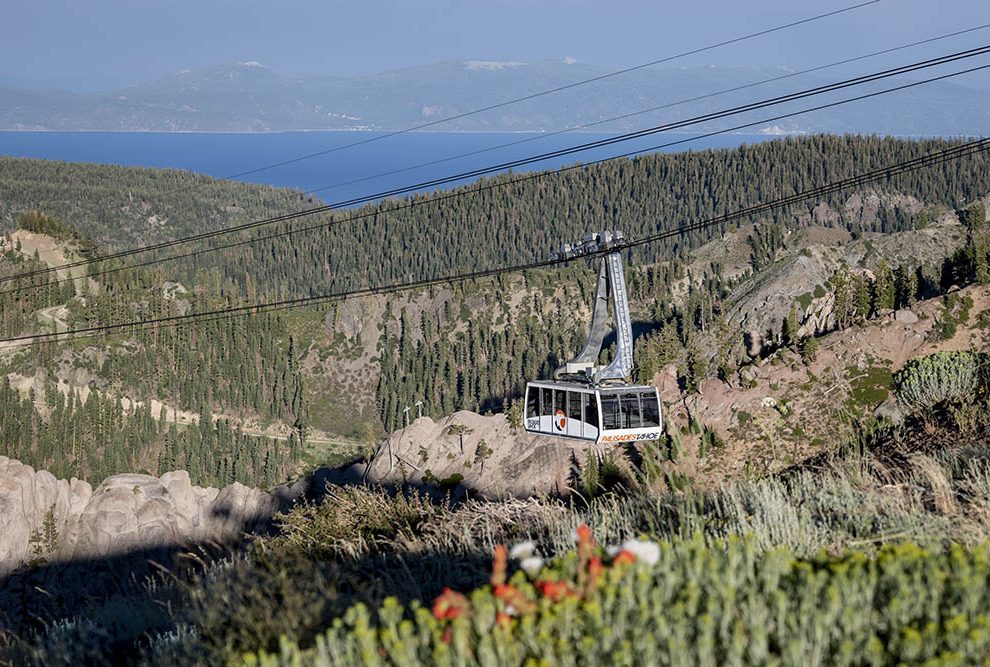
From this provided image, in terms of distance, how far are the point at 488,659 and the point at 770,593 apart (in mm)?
1848

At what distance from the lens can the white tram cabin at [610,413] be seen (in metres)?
23.8

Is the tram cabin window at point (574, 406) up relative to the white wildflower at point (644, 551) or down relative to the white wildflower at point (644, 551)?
down

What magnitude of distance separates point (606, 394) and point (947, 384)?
7.88 meters

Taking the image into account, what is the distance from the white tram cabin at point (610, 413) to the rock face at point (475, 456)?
16.2 m

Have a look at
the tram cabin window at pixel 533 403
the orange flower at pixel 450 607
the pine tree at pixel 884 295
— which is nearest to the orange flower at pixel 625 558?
the orange flower at pixel 450 607

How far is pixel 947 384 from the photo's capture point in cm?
1962

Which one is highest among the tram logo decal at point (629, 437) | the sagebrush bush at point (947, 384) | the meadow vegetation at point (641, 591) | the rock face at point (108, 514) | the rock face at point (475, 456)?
the meadow vegetation at point (641, 591)

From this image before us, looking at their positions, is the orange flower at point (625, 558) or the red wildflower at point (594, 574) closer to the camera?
the red wildflower at point (594, 574)

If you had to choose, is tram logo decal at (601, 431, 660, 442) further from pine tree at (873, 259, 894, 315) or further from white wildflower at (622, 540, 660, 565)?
pine tree at (873, 259, 894, 315)

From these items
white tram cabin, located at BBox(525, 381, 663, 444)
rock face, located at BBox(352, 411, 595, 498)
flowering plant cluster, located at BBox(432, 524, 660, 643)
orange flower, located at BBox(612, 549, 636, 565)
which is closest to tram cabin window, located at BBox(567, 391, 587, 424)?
white tram cabin, located at BBox(525, 381, 663, 444)

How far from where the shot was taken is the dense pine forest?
3944 inches

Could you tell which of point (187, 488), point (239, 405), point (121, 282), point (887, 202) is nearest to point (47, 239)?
point (121, 282)

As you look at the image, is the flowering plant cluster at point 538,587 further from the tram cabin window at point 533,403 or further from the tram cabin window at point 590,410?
the tram cabin window at point 533,403

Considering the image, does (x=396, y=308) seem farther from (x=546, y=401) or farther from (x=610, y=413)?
(x=610, y=413)
